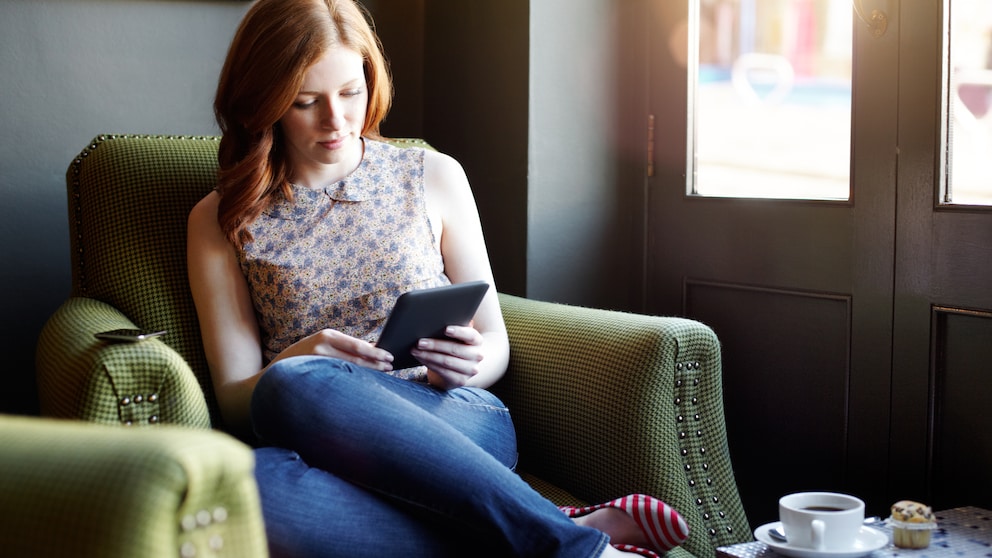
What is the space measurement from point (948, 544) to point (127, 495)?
1.03 meters

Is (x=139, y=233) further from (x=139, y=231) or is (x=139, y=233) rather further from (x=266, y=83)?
(x=266, y=83)

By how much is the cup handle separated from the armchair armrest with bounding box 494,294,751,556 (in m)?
0.27

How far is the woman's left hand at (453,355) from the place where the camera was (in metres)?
1.44

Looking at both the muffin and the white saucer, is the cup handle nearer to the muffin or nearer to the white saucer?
the white saucer

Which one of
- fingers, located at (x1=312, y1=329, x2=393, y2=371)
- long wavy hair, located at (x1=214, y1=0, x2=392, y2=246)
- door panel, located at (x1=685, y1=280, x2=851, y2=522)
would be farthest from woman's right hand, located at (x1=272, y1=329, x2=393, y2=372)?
door panel, located at (x1=685, y1=280, x2=851, y2=522)

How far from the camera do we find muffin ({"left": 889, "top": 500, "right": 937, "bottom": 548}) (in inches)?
49.8

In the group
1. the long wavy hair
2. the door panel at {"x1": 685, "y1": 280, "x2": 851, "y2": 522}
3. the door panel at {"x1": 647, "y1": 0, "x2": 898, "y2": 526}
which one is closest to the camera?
the long wavy hair

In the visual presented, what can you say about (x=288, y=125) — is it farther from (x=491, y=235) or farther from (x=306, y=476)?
(x=491, y=235)

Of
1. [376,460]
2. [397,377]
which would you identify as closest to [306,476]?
[376,460]

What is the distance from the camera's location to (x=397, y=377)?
4.96ft

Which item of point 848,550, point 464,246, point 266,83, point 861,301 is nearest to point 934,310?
point 861,301

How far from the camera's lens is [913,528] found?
1.26 m

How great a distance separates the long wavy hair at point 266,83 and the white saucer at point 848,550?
2.90ft

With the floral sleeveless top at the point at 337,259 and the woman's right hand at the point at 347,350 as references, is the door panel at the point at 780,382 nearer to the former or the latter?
the floral sleeveless top at the point at 337,259
